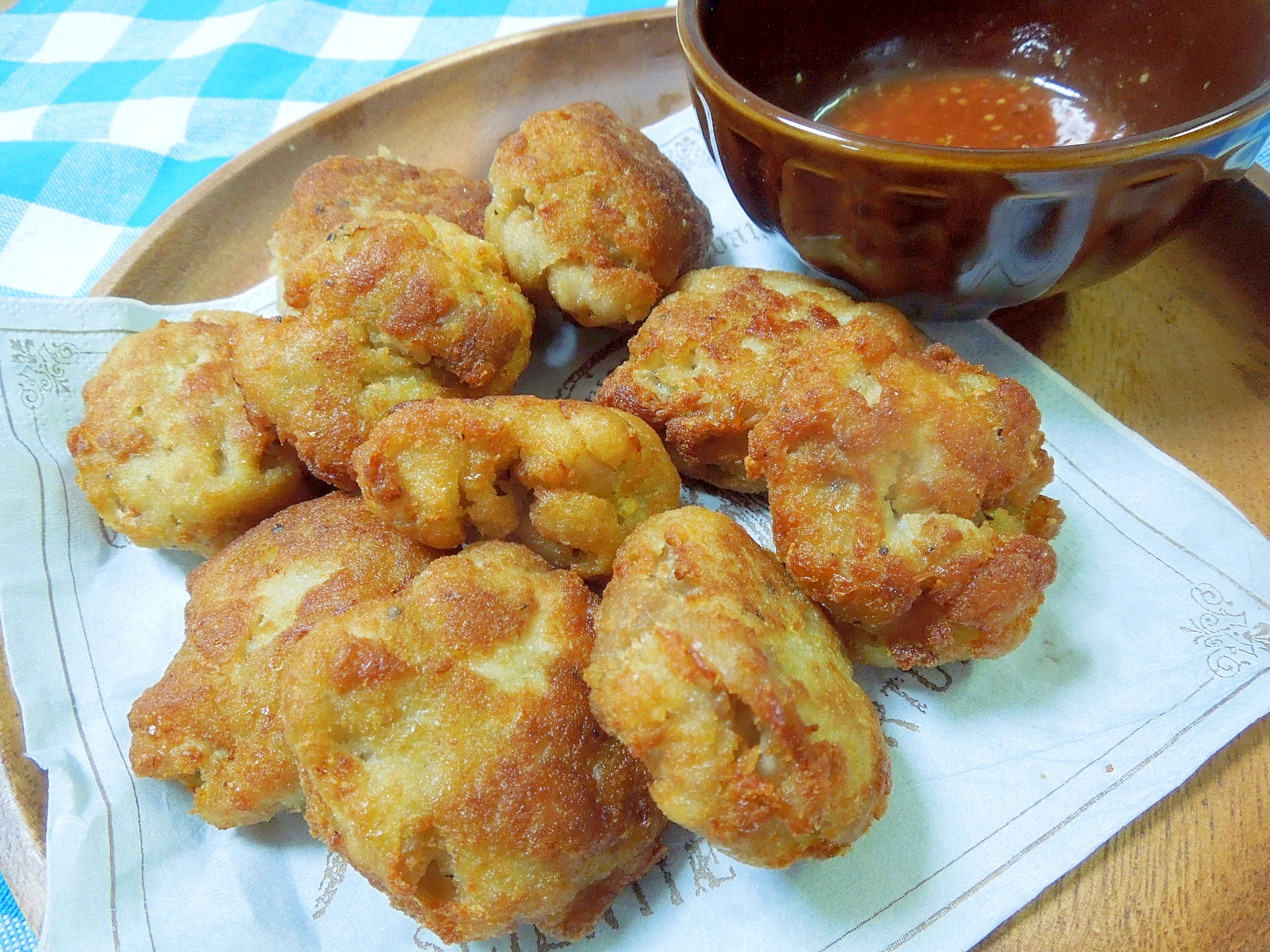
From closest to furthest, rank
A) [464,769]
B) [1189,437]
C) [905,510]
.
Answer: [464,769]
[905,510]
[1189,437]

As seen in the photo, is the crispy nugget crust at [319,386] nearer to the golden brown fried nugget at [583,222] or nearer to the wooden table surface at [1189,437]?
the golden brown fried nugget at [583,222]

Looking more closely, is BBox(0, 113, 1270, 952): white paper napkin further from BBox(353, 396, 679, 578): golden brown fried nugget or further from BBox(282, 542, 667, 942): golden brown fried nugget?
BBox(353, 396, 679, 578): golden brown fried nugget

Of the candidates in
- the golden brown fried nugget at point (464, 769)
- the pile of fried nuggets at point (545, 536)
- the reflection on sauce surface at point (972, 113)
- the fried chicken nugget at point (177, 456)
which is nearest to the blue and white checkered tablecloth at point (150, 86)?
the fried chicken nugget at point (177, 456)

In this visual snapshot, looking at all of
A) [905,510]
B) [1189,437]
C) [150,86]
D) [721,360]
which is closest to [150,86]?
[150,86]

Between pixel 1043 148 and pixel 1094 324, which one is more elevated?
pixel 1043 148

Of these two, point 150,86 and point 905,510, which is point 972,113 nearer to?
point 905,510

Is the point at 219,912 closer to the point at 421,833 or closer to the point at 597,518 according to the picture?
the point at 421,833

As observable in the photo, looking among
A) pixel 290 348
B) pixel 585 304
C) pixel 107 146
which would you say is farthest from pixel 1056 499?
pixel 107 146
